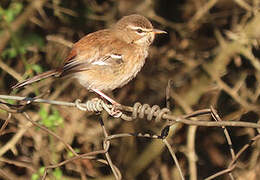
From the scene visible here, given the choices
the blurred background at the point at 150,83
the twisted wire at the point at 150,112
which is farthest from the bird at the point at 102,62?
the twisted wire at the point at 150,112

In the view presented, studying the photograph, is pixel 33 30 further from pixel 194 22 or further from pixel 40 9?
pixel 194 22

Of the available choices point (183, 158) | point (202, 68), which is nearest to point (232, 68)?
point (202, 68)

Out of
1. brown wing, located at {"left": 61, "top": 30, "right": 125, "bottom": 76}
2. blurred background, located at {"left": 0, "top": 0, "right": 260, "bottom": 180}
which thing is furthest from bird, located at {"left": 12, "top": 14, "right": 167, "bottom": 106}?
blurred background, located at {"left": 0, "top": 0, "right": 260, "bottom": 180}

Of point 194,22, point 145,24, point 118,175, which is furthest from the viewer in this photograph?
point 194,22

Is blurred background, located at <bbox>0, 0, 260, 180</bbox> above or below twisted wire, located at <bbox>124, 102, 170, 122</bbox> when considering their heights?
above

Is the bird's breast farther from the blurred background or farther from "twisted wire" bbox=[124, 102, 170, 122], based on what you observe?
"twisted wire" bbox=[124, 102, 170, 122]

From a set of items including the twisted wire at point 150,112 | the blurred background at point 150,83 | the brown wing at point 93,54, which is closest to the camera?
the twisted wire at point 150,112

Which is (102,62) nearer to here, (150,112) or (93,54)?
(93,54)

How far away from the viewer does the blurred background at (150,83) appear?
5.32 metres

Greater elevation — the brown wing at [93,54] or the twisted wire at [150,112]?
the brown wing at [93,54]

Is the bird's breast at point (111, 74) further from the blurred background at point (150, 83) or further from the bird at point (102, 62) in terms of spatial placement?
the blurred background at point (150, 83)

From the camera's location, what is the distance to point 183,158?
20.6 ft

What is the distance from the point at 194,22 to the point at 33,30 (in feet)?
7.45

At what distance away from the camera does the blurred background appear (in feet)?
17.5
